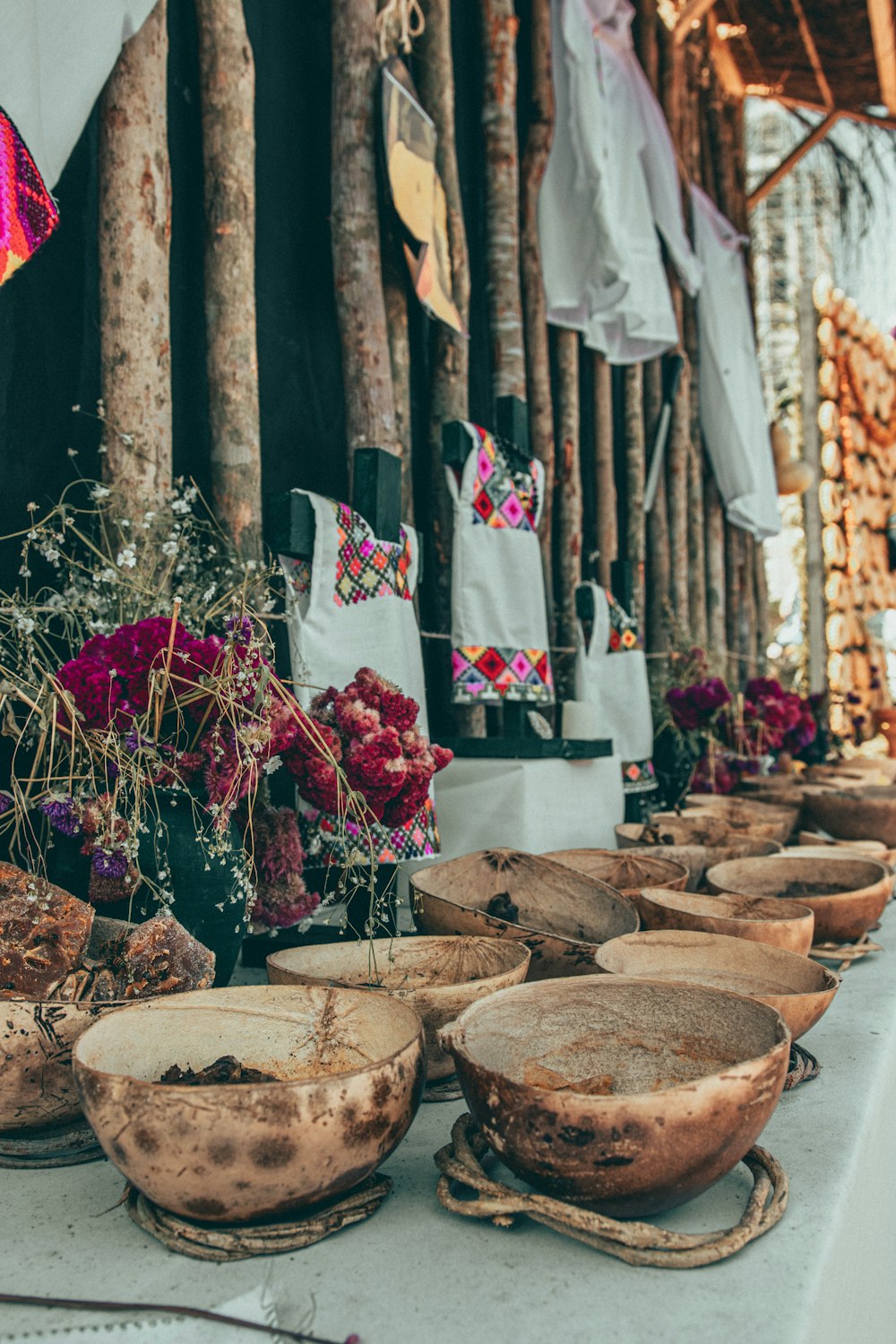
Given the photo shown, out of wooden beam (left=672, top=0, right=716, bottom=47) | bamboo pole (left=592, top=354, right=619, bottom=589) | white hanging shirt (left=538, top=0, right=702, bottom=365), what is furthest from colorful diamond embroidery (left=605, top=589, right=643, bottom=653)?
wooden beam (left=672, top=0, right=716, bottom=47)

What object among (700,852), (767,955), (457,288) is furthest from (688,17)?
(767,955)

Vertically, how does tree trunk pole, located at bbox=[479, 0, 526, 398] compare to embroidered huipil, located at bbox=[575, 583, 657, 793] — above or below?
above

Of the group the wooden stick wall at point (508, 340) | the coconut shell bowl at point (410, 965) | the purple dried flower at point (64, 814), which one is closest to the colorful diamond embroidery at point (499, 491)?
the wooden stick wall at point (508, 340)

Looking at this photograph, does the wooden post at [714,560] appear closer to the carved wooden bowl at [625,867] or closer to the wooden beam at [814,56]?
the wooden beam at [814,56]

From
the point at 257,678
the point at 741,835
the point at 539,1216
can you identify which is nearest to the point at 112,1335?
the point at 539,1216

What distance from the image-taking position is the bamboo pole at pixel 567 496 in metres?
4.04

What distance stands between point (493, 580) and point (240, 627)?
1.48 meters

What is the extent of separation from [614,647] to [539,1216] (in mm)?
3007

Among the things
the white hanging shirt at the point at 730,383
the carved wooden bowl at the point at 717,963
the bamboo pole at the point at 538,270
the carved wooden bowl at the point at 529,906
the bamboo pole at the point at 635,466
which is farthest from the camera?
the white hanging shirt at the point at 730,383

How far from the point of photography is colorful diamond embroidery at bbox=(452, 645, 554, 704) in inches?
115

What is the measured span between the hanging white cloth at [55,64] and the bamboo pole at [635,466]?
354cm

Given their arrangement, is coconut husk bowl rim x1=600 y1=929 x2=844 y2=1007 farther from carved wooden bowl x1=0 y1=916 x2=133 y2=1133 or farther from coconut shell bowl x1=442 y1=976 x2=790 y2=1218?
carved wooden bowl x1=0 y1=916 x2=133 y2=1133

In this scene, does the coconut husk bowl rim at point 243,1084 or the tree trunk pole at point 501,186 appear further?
the tree trunk pole at point 501,186

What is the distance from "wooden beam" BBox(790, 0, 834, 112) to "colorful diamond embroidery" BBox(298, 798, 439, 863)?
241 inches
